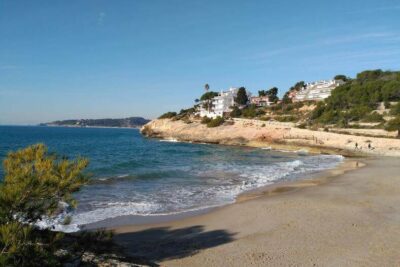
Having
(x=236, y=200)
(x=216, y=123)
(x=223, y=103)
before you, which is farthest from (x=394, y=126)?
(x=223, y=103)

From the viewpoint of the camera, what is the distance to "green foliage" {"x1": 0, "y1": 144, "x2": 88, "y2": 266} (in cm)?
586

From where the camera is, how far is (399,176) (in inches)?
995

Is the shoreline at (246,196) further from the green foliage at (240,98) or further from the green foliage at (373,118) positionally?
the green foliage at (240,98)

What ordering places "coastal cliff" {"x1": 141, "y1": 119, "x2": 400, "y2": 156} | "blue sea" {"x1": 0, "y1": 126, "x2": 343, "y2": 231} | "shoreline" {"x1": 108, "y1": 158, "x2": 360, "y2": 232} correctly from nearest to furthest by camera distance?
"shoreline" {"x1": 108, "y1": 158, "x2": 360, "y2": 232} → "blue sea" {"x1": 0, "y1": 126, "x2": 343, "y2": 231} → "coastal cliff" {"x1": 141, "y1": 119, "x2": 400, "y2": 156}

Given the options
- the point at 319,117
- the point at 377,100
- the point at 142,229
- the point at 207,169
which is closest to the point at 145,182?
the point at 207,169

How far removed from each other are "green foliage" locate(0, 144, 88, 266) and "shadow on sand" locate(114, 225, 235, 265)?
12.7 feet

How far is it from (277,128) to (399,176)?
3758cm

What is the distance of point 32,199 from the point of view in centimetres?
660

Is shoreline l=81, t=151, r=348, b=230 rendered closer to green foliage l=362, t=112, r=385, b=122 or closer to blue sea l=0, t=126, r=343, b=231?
blue sea l=0, t=126, r=343, b=231

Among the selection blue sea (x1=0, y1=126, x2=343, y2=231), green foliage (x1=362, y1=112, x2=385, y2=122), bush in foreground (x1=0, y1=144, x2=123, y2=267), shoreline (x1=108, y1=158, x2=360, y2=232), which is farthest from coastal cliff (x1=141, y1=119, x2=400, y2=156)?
bush in foreground (x1=0, y1=144, x2=123, y2=267)

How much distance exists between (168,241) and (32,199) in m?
6.26

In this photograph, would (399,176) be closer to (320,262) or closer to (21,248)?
(320,262)

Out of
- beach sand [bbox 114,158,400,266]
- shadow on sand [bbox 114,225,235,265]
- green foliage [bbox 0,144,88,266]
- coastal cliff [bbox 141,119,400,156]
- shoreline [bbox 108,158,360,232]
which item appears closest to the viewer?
green foliage [bbox 0,144,88,266]

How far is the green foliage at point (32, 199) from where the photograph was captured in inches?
231
